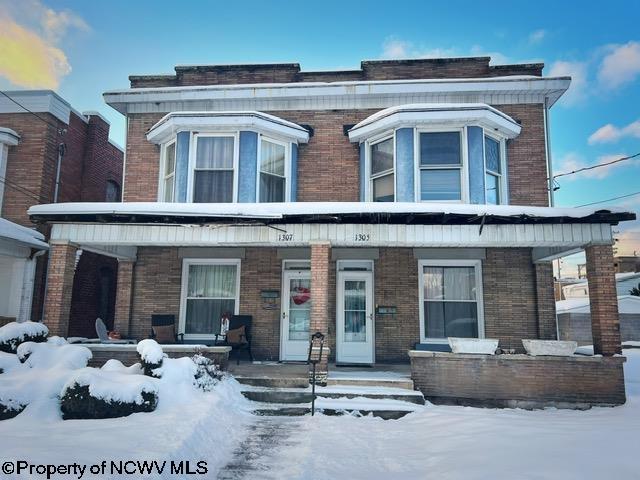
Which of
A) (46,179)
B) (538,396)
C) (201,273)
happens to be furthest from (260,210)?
(46,179)

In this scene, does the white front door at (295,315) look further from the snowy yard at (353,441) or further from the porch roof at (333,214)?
the snowy yard at (353,441)

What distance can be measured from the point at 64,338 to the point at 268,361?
4.68 meters

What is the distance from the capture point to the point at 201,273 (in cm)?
1190

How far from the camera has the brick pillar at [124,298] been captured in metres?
11.5

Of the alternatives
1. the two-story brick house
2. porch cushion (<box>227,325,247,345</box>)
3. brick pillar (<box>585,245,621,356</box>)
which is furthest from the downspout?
porch cushion (<box>227,325,247,345</box>)

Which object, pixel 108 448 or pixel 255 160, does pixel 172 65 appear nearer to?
pixel 255 160

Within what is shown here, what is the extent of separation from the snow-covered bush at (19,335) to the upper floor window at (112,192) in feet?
31.6

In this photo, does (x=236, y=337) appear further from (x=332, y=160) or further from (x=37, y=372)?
(x=332, y=160)

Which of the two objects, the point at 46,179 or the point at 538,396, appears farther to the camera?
the point at 46,179

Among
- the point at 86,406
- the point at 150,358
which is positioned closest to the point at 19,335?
the point at 150,358

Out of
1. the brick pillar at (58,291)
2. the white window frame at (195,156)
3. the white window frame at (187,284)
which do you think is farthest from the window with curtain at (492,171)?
the brick pillar at (58,291)

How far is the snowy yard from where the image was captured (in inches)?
186

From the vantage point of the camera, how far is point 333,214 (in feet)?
27.6

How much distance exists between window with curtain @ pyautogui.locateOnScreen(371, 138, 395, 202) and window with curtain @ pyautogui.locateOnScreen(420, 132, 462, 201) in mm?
825
